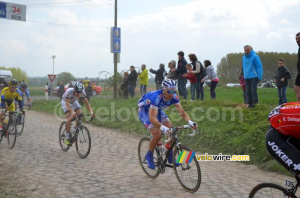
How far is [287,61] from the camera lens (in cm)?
6300

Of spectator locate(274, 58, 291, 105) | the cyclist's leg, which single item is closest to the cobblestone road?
the cyclist's leg

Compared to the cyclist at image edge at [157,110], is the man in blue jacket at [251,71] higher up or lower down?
higher up

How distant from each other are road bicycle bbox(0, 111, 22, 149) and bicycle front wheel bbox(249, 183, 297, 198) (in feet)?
27.3

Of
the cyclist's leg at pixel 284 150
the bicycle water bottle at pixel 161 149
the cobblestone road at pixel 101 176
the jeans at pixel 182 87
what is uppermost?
the jeans at pixel 182 87

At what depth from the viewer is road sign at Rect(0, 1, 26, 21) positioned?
15555 millimetres

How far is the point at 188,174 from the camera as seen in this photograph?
21.5 ft

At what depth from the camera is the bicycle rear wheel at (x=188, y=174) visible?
6320 mm

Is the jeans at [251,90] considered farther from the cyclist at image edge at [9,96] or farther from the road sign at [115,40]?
the road sign at [115,40]

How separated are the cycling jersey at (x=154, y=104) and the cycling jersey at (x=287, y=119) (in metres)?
3.12

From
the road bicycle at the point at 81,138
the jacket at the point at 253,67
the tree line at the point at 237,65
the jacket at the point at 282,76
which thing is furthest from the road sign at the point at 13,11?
the tree line at the point at 237,65

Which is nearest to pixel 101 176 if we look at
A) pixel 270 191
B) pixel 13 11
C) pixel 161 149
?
pixel 161 149

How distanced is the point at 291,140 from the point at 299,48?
430cm

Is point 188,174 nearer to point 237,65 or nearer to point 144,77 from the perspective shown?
point 144,77

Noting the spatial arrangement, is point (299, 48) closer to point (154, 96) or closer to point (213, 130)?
point (154, 96)
